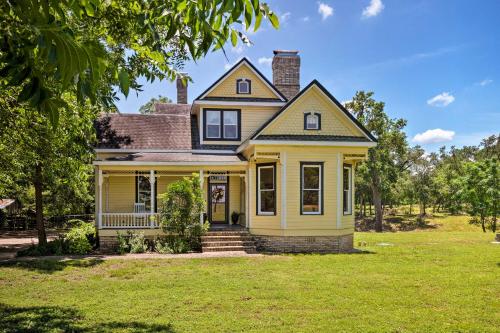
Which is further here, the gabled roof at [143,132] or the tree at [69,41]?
the gabled roof at [143,132]

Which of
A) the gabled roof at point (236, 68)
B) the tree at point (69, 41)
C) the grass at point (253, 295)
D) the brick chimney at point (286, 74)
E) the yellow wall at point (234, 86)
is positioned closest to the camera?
the tree at point (69, 41)

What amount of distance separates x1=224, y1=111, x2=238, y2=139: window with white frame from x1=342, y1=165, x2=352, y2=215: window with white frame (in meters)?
5.66

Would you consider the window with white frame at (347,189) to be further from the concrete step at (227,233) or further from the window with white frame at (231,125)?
the window with white frame at (231,125)

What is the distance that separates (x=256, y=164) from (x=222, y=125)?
11.8 feet

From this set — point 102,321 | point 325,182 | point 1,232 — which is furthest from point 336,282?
point 1,232

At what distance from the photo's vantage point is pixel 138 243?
16125 mm

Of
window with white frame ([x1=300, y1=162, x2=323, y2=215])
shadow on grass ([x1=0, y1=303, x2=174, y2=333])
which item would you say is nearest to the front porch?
window with white frame ([x1=300, y1=162, x2=323, y2=215])

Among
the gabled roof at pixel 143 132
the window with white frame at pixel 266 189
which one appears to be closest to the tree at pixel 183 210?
the window with white frame at pixel 266 189

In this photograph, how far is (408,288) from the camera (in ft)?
32.7

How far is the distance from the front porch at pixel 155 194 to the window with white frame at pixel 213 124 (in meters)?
1.89

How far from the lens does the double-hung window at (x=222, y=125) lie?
20.2m

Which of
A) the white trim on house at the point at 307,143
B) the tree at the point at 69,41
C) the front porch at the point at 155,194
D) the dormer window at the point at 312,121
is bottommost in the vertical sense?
the front porch at the point at 155,194

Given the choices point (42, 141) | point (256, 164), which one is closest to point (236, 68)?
point (256, 164)

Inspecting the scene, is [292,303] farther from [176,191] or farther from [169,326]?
[176,191]
